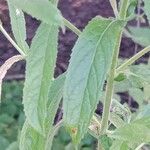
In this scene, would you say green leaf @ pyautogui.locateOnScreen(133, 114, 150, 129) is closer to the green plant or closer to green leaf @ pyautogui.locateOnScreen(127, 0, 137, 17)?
the green plant

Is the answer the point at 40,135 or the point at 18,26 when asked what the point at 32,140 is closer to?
the point at 40,135

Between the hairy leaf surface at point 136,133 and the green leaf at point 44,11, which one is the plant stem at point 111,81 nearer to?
the hairy leaf surface at point 136,133

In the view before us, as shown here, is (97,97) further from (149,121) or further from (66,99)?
(149,121)

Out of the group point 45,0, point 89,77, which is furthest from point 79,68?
point 45,0

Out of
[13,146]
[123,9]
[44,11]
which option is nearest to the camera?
[44,11]

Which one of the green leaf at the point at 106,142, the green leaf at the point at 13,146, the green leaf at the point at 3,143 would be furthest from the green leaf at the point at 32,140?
the green leaf at the point at 3,143

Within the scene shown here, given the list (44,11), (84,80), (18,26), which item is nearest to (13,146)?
(18,26)
